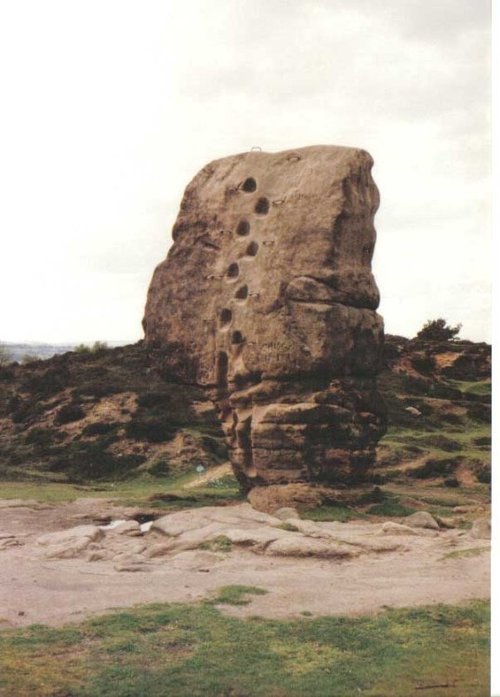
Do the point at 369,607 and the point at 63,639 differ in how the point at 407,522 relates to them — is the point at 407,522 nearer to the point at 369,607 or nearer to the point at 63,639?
the point at 369,607

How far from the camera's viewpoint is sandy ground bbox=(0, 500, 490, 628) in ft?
38.5

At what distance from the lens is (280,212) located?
1933cm

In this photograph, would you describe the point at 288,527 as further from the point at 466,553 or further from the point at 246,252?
the point at 246,252

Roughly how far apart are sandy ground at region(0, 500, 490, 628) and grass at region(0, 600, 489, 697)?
0.49 meters

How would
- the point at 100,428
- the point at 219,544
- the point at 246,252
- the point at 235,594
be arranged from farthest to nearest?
the point at 100,428 < the point at 246,252 < the point at 219,544 < the point at 235,594

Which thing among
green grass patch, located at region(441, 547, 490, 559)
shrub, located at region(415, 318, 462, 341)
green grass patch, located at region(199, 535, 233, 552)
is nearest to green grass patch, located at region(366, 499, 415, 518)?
green grass patch, located at region(441, 547, 490, 559)

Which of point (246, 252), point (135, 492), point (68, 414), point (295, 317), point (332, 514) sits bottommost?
point (135, 492)

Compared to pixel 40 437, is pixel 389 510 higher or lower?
lower

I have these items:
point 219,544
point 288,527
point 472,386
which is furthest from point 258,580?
point 472,386

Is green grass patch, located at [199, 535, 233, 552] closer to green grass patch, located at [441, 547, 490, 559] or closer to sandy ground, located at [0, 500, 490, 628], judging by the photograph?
sandy ground, located at [0, 500, 490, 628]

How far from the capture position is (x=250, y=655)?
10.1 meters

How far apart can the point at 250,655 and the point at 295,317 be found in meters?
9.51

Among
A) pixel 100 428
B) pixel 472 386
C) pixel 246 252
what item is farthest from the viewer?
pixel 472 386

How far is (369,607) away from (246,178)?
1119cm
